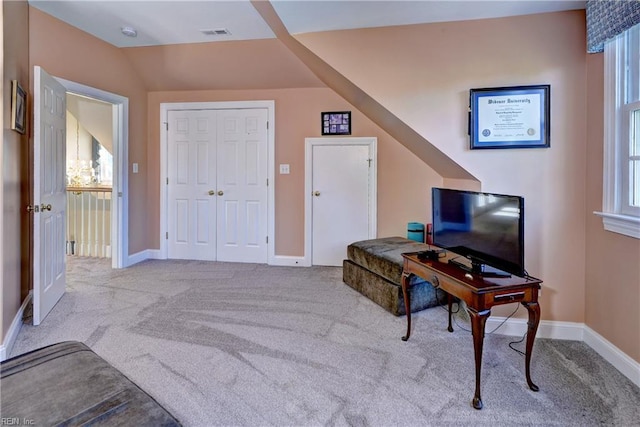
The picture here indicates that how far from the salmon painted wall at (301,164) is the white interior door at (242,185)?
0.19m

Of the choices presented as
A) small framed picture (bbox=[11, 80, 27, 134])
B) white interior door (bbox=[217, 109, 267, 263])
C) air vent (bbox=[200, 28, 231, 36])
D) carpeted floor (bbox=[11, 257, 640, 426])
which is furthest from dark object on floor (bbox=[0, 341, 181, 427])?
white interior door (bbox=[217, 109, 267, 263])

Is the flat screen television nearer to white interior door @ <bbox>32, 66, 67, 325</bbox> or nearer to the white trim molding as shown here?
the white trim molding

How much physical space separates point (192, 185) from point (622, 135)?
4242mm

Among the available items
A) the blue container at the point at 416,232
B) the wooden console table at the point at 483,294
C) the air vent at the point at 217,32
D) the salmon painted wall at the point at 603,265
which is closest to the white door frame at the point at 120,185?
the air vent at the point at 217,32

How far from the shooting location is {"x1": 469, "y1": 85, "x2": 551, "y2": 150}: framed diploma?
7.63 feet

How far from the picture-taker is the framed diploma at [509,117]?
7.63 feet

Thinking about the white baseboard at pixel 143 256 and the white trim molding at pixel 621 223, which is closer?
the white trim molding at pixel 621 223

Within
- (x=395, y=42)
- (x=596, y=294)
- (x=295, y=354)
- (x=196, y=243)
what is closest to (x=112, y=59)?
(x=196, y=243)

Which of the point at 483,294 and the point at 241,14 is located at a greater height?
the point at 241,14

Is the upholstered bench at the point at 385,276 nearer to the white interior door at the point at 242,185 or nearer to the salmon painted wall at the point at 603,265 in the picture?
the salmon painted wall at the point at 603,265

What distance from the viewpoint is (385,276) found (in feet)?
9.65

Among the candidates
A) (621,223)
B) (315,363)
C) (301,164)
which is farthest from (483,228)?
(301,164)

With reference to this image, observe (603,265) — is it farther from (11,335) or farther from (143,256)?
(143,256)

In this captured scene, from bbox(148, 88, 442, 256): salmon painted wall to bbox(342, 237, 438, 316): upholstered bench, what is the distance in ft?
2.15
